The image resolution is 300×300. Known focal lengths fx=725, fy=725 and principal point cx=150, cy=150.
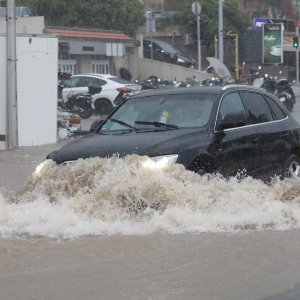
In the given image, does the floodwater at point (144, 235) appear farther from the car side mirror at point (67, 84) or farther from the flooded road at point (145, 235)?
the car side mirror at point (67, 84)

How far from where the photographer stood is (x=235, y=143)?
8797 mm

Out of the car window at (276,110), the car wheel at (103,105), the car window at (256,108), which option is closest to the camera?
the car window at (256,108)

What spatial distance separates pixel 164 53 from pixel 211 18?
281 inches

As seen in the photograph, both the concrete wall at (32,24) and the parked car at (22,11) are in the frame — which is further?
the parked car at (22,11)

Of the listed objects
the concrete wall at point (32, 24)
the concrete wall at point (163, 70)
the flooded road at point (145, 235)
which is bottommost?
the flooded road at point (145, 235)

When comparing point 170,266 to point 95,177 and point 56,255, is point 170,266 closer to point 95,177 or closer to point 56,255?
point 56,255

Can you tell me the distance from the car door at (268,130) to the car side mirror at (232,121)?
0.26 metres

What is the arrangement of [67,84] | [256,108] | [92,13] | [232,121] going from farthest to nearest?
[92,13]
[67,84]
[256,108]
[232,121]

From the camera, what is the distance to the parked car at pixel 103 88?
2469 cm

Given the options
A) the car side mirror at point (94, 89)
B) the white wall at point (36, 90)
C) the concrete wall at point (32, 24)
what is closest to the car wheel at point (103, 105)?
the car side mirror at point (94, 89)

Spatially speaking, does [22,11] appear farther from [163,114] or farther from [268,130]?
[163,114]

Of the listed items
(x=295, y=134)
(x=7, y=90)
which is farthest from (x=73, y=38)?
(x=295, y=134)

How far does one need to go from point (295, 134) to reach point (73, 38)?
28.3 m

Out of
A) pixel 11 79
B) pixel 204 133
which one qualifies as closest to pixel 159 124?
pixel 204 133
